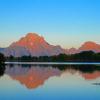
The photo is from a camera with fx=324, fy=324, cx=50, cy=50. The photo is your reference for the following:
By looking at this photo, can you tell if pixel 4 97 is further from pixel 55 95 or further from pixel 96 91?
pixel 96 91

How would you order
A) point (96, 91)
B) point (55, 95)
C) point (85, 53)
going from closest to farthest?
point (55, 95) < point (96, 91) < point (85, 53)

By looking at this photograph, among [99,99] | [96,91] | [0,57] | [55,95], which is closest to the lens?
[99,99]

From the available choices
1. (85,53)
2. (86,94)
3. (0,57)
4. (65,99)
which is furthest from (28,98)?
(85,53)

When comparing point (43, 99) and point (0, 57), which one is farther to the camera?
point (0, 57)

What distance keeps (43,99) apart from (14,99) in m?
2.01

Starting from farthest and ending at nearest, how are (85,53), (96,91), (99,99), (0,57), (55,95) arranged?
(85,53), (0,57), (96,91), (55,95), (99,99)

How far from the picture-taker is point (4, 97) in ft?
75.5

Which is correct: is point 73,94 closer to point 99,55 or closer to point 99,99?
point 99,99

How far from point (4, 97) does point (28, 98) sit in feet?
5.70

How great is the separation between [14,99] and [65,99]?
349 cm

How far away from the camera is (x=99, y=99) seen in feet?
71.4

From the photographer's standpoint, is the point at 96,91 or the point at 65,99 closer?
the point at 65,99

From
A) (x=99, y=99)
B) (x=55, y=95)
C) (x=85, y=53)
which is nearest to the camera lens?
(x=99, y=99)

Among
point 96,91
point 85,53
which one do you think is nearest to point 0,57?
point 96,91
